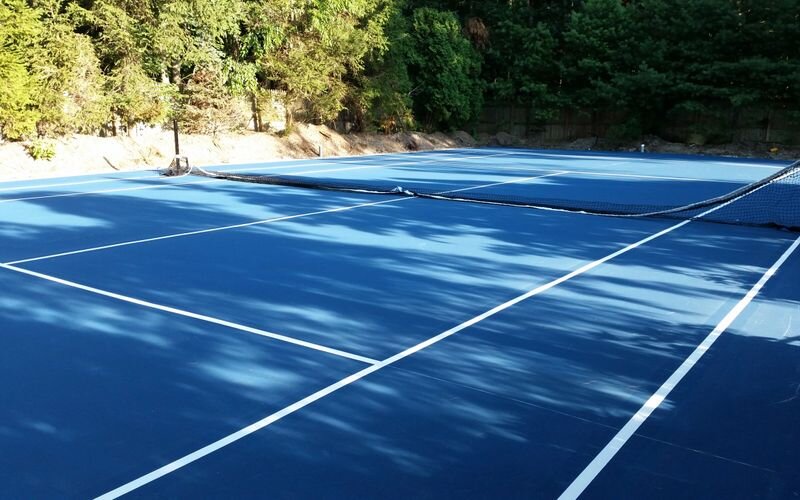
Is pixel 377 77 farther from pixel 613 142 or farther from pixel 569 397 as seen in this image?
pixel 569 397

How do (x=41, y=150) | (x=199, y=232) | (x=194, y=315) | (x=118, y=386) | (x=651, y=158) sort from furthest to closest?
(x=651, y=158)
(x=41, y=150)
(x=199, y=232)
(x=194, y=315)
(x=118, y=386)

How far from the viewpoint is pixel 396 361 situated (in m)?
5.38

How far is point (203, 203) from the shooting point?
13.5m

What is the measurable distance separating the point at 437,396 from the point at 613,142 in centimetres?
2991

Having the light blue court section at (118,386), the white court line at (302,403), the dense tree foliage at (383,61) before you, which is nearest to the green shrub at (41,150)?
the dense tree foliage at (383,61)

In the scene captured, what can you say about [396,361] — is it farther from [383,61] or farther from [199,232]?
[383,61]

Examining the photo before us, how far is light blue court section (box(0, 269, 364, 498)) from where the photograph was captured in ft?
12.6

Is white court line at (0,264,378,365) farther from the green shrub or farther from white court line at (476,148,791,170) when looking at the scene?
white court line at (476,148,791,170)

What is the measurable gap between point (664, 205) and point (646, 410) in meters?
10.3

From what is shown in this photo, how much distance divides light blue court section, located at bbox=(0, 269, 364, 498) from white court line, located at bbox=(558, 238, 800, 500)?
72.8 inches

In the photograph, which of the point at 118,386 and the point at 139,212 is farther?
the point at 139,212

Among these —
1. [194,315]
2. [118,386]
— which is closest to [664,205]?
[194,315]

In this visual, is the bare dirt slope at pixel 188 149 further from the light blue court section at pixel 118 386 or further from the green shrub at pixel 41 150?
the light blue court section at pixel 118 386

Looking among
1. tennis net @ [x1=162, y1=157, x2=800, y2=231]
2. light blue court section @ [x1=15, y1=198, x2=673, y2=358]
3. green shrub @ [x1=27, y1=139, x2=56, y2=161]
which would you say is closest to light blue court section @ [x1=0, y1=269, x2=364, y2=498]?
light blue court section @ [x1=15, y1=198, x2=673, y2=358]
